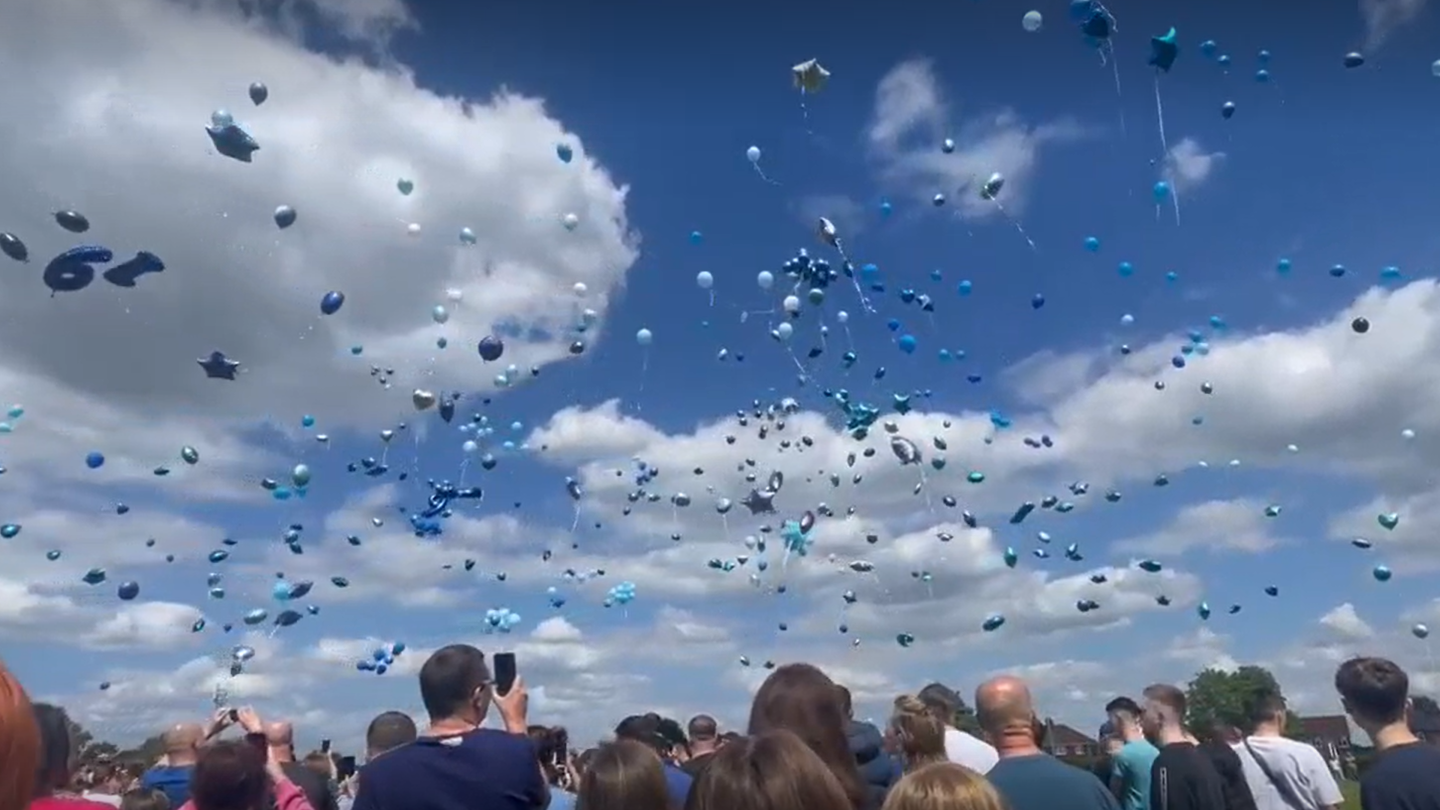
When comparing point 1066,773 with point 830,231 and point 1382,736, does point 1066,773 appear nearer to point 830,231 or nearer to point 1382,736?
point 1382,736

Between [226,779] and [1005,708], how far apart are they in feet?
9.35

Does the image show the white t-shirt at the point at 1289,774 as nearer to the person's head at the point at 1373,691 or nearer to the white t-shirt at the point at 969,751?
the white t-shirt at the point at 969,751

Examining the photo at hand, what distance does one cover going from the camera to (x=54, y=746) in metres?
3.57

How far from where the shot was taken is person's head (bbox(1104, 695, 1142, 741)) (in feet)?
24.1

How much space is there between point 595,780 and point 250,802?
5.04 ft

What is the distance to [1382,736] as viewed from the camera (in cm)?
448

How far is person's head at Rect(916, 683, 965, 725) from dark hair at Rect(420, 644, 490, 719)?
2533mm

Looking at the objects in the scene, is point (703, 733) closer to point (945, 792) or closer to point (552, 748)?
point (552, 748)

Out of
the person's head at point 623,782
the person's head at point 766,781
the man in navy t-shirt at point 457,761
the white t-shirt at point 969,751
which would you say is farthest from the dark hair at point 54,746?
the white t-shirt at point 969,751

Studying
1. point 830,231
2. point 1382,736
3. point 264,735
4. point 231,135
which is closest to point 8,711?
point 264,735

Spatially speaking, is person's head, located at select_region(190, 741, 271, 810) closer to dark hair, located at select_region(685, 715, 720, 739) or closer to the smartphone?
the smartphone

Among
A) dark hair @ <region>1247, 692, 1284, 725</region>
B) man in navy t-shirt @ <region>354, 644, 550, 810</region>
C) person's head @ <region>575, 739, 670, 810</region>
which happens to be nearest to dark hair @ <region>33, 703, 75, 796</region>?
man in navy t-shirt @ <region>354, 644, 550, 810</region>

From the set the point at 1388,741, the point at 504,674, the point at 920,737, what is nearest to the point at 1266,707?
the point at 1388,741

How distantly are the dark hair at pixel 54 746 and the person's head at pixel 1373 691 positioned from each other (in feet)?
14.2
